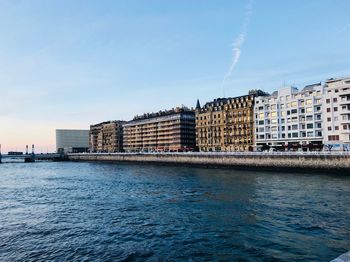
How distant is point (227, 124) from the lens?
549ft

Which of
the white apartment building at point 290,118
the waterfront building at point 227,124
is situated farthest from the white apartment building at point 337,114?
the waterfront building at point 227,124

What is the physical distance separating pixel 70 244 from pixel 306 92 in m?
124

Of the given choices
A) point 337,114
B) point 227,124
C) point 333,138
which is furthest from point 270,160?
point 227,124

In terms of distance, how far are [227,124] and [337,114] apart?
6063 centimetres

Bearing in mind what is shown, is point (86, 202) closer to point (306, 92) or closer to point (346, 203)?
point (346, 203)

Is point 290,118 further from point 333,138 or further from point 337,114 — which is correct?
point 333,138

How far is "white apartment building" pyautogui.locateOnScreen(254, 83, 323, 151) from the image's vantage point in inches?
4921

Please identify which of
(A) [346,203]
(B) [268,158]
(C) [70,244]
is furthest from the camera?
(B) [268,158]

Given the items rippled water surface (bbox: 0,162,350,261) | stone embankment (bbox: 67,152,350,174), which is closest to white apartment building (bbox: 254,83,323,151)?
stone embankment (bbox: 67,152,350,174)

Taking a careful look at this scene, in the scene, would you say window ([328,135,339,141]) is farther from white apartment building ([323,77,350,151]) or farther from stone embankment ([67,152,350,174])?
stone embankment ([67,152,350,174])

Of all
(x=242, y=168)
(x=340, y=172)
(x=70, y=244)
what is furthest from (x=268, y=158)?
(x=70, y=244)

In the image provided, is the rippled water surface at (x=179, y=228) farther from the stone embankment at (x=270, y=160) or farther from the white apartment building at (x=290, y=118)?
the white apartment building at (x=290, y=118)

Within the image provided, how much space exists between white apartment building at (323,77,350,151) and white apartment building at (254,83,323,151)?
411 cm

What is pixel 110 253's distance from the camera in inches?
870
